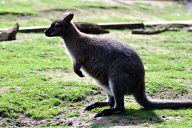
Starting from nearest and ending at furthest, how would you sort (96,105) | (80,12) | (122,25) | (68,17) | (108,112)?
(108,112), (96,105), (68,17), (122,25), (80,12)

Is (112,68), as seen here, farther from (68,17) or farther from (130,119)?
(68,17)

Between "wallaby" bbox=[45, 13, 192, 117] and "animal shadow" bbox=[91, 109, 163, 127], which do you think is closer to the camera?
"animal shadow" bbox=[91, 109, 163, 127]

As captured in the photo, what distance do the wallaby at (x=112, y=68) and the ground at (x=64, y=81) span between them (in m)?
0.16

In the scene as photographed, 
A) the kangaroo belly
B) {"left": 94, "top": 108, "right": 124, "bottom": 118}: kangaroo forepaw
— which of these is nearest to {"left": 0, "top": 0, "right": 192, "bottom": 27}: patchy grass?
the kangaroo belly

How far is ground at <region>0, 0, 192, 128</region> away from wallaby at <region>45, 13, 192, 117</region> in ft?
0.52

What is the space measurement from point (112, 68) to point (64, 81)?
6.58ft

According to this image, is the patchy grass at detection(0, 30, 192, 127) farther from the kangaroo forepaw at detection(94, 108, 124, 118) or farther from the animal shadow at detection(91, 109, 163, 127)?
the kangaroo forepaw at detection(94, 108, 124, 118)

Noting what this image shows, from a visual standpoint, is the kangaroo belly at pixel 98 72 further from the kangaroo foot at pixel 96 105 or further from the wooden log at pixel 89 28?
the wooden log at pixel 89 28

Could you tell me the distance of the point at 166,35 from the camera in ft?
52.3

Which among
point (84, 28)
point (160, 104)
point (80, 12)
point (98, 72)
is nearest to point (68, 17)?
point (98, 72)

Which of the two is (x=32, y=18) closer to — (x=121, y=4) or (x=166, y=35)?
(x=166, y=35)

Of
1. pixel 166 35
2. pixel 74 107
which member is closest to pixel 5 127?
pixel 74 107

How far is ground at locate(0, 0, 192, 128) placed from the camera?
7906 mm

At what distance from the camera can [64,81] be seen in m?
9.74
